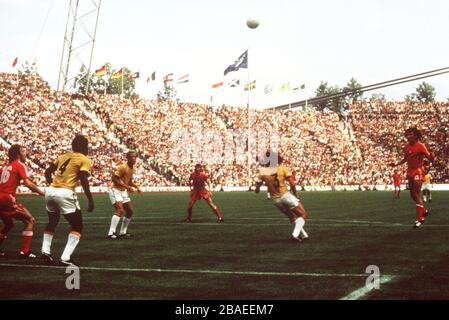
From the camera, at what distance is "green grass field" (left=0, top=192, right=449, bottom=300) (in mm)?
8148

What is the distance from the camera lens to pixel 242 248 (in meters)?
13.1

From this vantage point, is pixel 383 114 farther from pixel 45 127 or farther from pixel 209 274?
pixel 209 274

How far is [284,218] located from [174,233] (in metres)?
5.84

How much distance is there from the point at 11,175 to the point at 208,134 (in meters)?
54.0

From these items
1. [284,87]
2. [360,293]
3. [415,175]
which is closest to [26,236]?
[360,293]

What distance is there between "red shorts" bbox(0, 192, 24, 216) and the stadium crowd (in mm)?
38011

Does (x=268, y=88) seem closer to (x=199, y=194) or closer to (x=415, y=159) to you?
(x=199, y=194)

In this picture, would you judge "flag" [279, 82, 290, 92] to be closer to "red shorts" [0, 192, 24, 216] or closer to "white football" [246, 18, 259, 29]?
"white football" [246, 18, 259, 29]

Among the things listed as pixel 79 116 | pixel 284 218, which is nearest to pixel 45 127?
pixel 79 116

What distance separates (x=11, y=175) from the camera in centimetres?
1191

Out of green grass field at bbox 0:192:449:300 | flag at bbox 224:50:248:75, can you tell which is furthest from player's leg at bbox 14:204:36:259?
flag at bbox 224:50:248:75

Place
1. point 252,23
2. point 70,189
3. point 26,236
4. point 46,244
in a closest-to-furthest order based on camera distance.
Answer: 1. point 70,189
2. point 46,244
3. point 26,236
4. point 252,23

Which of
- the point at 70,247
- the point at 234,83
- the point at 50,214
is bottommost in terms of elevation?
the point at 70,247

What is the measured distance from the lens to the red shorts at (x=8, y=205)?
1185 cm
